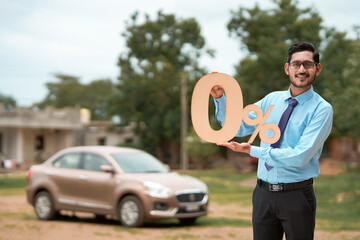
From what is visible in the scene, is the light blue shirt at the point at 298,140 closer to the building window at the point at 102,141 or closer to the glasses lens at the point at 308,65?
the glasses lens at the point at 308,65

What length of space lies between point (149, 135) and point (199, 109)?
4059 cm

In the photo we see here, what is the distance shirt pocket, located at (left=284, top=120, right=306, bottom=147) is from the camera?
401 centimetres

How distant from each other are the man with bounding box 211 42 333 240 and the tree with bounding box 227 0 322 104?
32296 mm

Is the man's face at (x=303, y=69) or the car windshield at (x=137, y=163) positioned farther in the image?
the car windshield at (x=137, y=163)

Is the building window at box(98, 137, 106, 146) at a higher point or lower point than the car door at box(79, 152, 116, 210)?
higher

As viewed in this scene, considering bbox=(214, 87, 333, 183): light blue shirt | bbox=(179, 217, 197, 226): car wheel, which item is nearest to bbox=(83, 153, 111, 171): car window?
bbox=(179, 217, 197, 226): car wheel

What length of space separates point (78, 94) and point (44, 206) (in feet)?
202

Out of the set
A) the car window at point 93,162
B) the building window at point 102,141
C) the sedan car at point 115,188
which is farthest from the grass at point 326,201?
the building window at point 102,141

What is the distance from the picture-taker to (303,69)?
3967 millimetres

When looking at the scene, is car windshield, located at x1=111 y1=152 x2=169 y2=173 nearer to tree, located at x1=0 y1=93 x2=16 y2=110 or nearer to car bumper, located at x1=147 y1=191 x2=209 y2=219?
car bumper, located at x1=147 y1=191 x2=209 y2=219

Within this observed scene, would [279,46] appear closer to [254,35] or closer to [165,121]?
[254,35]

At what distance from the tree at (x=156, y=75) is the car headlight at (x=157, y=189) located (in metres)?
31.5

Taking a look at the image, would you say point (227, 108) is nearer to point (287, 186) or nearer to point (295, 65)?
point (295, 65)

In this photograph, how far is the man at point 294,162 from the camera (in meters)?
3.90
